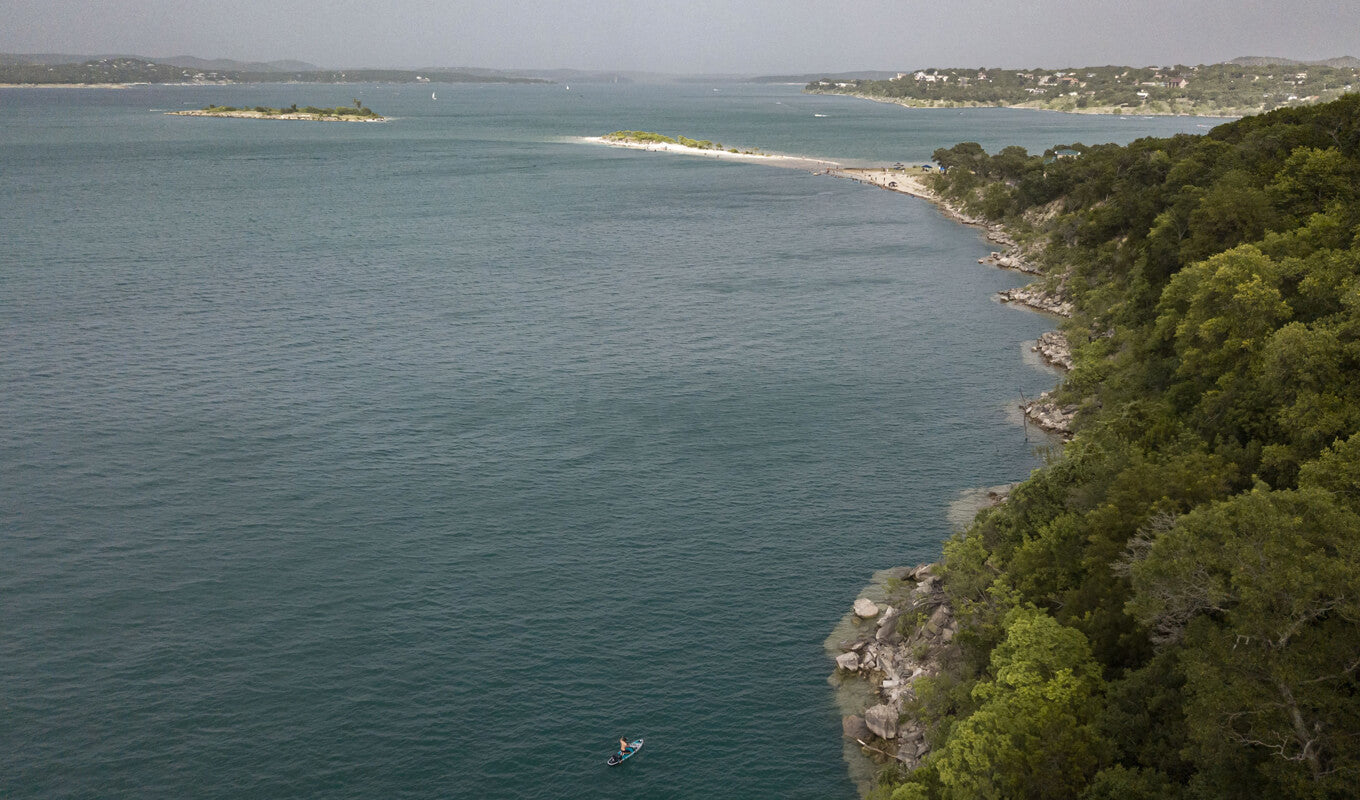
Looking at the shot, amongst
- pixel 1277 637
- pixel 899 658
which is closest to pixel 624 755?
pixel 899 658

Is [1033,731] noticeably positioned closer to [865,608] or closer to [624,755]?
[624,755]

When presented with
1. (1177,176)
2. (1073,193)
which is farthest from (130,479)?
(1073,193)

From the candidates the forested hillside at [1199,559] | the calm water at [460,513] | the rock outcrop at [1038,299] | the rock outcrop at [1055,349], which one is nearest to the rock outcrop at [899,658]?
the forested hillside at [1199,559]

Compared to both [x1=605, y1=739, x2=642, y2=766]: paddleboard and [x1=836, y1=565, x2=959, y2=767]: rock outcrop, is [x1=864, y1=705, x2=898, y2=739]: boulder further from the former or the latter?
[x1=605, y1=739, x2=642, y2=766]: paddleboard

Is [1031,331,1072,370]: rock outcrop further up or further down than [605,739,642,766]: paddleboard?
further up

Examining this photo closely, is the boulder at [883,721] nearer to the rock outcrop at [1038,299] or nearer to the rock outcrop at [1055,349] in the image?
the rock outcrop at [1055,349]

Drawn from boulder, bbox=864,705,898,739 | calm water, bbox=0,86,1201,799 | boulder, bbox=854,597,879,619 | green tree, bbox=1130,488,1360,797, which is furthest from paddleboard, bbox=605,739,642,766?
green tree, bbox=1130,488,1360,797

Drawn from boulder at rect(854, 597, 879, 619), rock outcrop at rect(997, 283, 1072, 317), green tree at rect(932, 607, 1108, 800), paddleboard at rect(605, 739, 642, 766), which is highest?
rock outcrop at rect(997, 283, 1072, 317)
